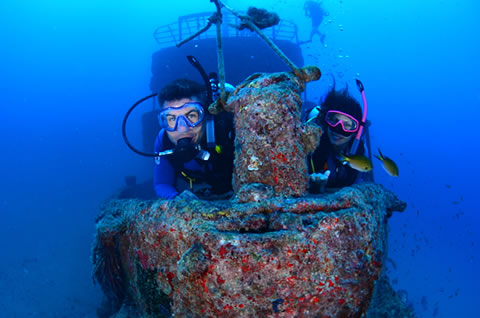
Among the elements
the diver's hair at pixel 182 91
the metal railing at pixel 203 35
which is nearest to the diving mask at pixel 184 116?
the diver's hair at pixel 182 91

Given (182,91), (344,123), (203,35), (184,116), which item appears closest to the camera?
(184,116)

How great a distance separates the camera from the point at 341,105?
4238 millimetres

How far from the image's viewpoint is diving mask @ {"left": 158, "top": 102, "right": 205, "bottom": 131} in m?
3.59

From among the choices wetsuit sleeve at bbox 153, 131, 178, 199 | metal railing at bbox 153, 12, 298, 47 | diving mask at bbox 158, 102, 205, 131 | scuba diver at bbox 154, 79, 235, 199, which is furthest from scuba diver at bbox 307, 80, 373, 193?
metal railing at bbox 153, 12, 298, 47

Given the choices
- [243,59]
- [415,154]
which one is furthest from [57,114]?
[415,154]

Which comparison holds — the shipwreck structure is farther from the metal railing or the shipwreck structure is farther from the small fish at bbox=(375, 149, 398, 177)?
the metal railing

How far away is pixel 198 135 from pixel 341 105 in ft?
7.70

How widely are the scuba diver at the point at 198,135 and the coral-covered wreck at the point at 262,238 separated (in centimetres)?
121

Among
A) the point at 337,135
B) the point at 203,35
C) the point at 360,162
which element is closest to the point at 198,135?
the point at 337,135

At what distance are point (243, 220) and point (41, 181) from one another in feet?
129

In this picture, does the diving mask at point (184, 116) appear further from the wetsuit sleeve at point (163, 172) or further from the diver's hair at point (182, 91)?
the wetsuit sleeve at point (163, 172)

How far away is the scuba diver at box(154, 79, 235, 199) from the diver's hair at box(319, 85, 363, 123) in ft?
6.03

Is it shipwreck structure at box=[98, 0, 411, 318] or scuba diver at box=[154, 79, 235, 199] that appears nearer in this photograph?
shipwreck structure at box=[98, 0, 411, 318]

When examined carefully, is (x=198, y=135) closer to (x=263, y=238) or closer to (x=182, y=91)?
(x=182, y=91)
